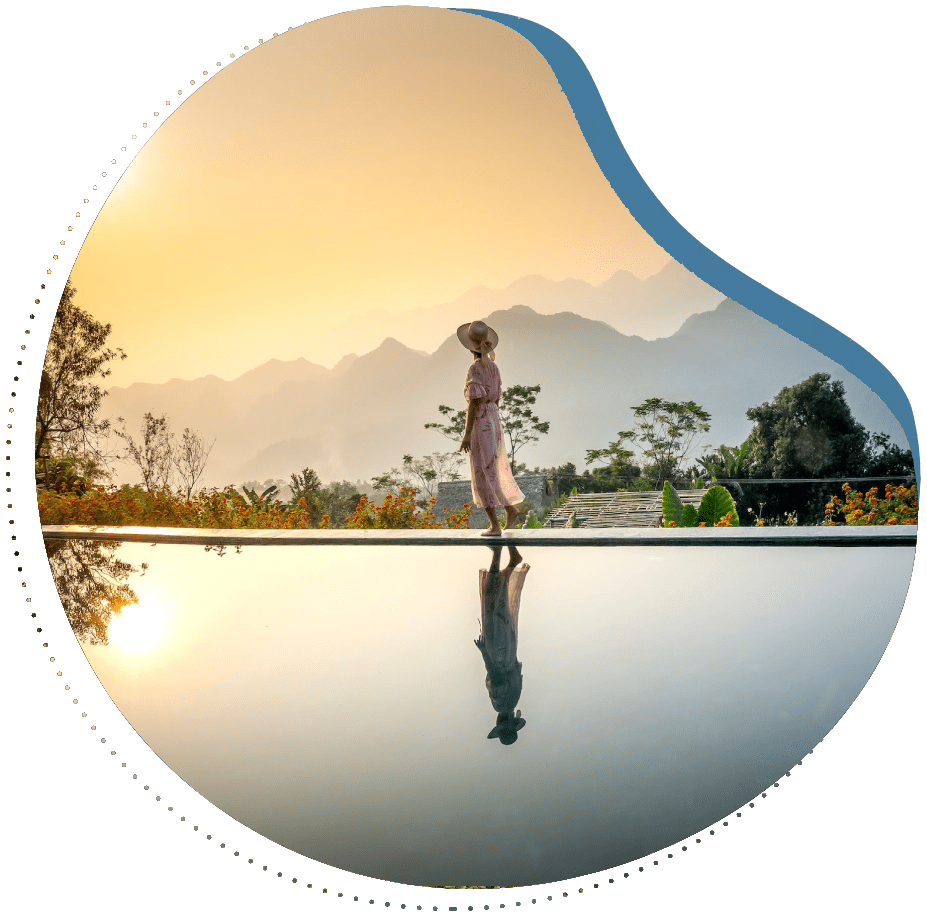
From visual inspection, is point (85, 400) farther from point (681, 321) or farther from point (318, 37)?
point (681, 321)

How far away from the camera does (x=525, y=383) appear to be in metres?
4.93

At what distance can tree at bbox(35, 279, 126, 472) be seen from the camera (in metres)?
3.55

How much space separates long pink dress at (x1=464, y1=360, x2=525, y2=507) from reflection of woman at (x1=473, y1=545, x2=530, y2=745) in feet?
2.16

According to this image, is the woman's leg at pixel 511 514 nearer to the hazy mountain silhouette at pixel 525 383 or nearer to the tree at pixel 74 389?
the hazy mountain silhouette at pixel 525 383

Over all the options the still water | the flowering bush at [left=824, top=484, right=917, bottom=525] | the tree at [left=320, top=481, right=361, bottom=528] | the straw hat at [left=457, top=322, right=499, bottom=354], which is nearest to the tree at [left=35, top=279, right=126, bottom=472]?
the still water

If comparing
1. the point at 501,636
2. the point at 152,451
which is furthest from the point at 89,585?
the point at 501,636

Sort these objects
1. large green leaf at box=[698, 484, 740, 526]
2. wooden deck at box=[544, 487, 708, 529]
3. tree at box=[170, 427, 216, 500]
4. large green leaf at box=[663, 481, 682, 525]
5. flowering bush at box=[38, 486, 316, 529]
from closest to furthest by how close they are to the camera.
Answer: flowering bush at box=[38, 486, 316, 529], tree at box=[170, 427, 216, 500], wooden deck at box=[544, 487, 708, 529], large green leaf at box=[698, 484, 740, 526], large green leaf at box=[663, 481, 682, 525]

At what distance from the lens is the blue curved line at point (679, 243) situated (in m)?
3.63

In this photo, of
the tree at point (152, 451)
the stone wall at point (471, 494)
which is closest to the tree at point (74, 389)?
the tree at point (152, 451)

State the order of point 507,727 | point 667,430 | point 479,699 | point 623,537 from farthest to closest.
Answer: point 623,537, point 667,430, point 479,699, point 507,727

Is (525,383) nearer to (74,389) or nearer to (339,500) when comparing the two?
(339,500)

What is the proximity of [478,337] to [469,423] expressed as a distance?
1.77ft

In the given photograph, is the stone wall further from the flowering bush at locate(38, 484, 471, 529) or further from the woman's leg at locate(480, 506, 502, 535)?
the flowering bush at locate(38, 484, 471, 529)

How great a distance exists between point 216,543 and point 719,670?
9.01 feet
